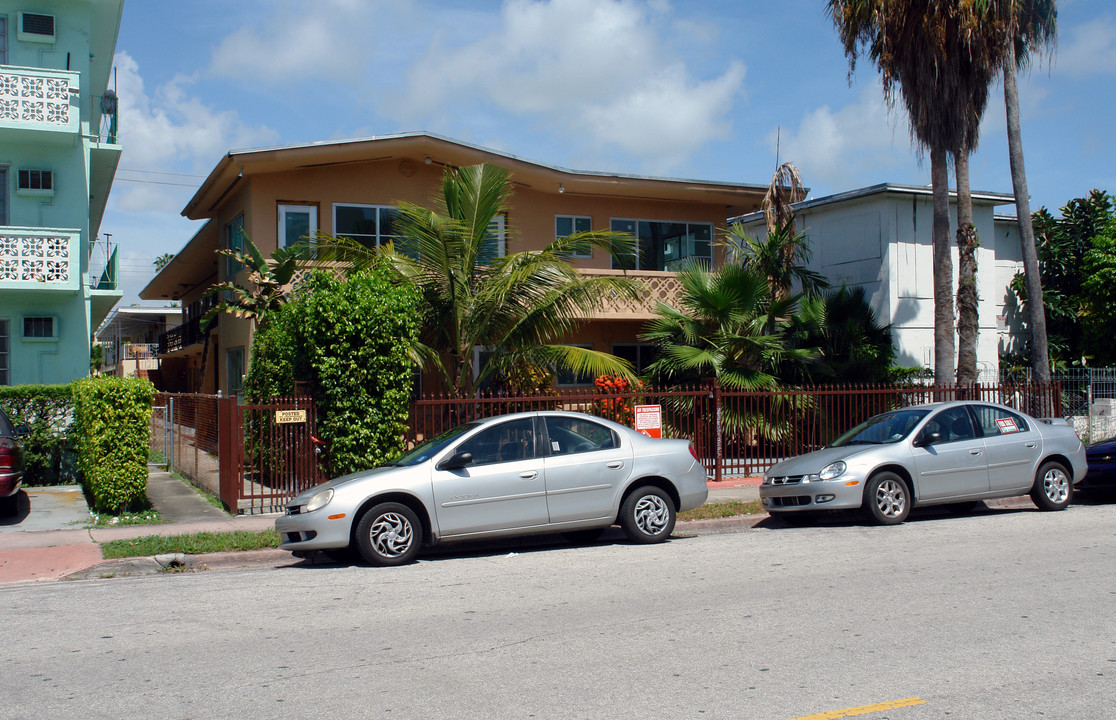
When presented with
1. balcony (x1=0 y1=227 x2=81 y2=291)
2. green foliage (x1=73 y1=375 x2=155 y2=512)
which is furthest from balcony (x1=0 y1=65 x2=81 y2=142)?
green foliage (x1=73 y1=375 x2=155 y2=512)

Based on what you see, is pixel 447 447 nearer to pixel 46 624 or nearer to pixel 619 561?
pixel 619 561

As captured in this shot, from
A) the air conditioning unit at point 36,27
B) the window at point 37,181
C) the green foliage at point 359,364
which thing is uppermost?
the air conditioning unit at point 36,27

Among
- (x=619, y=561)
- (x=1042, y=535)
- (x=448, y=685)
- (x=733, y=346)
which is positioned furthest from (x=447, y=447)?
(x=733, y=346)

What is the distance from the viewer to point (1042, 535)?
34.3ft

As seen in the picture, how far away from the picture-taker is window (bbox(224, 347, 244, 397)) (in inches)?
831

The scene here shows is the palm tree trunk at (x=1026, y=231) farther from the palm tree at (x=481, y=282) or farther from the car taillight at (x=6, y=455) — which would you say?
the car taillight at (x=6, y=455)

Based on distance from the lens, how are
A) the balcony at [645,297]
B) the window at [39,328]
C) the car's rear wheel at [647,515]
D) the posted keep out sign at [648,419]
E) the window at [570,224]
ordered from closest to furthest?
the car's rear wheel at [647,515] < the posted keep out sign at [648,419] < the window at [39,328] < the balcony at [645,297] < the window at [570,224]

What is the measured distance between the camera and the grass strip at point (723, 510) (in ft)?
39.3

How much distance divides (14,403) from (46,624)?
9500 mm

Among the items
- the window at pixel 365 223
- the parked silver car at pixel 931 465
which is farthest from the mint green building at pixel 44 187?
the parked silver car at pixel 931 465

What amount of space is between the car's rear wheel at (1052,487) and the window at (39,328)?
56.7ft

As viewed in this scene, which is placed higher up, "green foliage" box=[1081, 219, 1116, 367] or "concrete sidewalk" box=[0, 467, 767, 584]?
"green foliage" box=[1081, 219, 1116, 367]

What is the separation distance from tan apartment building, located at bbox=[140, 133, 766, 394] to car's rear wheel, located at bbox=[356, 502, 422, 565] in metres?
8.62

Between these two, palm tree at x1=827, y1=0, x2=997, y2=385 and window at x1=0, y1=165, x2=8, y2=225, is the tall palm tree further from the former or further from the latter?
window at x1=0, y1=165, x2=8, y2=225
